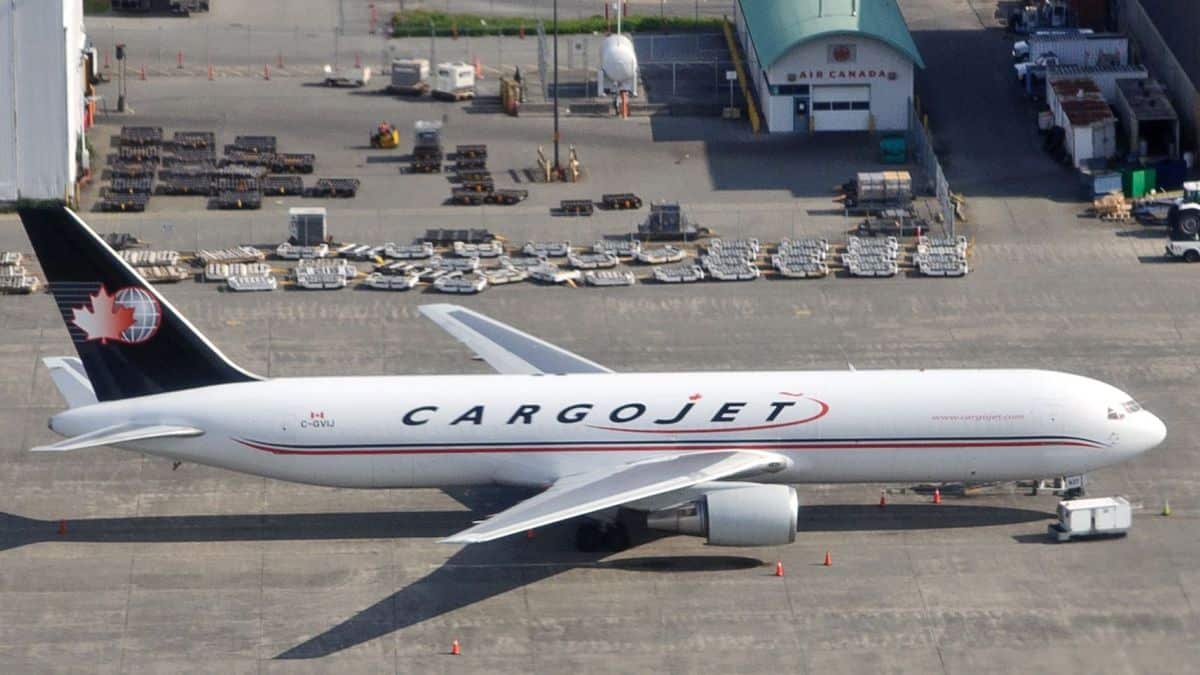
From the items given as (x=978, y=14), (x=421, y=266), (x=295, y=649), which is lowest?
(x=295, y=649)

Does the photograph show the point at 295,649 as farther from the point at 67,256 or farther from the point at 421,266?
the point at 421,266

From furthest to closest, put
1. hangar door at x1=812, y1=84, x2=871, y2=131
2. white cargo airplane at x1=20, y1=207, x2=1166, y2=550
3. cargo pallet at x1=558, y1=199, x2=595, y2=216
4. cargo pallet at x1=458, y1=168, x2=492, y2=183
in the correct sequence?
1. hangar door at x1=812, y1=84, x2=871, y2=131
2. cargo pallet at x1=458, y1=168, x2=492, y2=183
3. cargo pallet at x1=558, y1=199, x2=595, y2=216
4. white cargo airplane at x1=20, y1=207, x2=1166, y2=550

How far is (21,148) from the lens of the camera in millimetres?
100812

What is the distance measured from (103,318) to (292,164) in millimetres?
40873

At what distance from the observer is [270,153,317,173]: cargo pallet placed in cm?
10669

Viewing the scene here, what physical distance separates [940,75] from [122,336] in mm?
63511

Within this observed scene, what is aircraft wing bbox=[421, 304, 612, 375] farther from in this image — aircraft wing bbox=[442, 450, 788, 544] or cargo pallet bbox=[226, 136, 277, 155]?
cargo pallet bbox=[226, 136, 277, 155]

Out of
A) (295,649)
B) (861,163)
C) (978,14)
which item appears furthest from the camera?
(978,14)

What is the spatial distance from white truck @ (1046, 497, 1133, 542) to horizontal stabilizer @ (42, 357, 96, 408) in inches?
1125

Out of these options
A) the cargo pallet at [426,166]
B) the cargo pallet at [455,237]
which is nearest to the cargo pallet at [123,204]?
the cargo pallet at [426,166]

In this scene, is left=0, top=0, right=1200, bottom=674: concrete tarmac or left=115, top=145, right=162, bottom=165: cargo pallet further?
left=115, top=145, right=162, bottom=165: cargo pallet

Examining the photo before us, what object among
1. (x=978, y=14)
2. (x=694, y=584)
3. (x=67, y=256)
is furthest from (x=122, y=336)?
(x=978, y=14)

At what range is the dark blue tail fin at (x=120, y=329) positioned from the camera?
66.1 meters

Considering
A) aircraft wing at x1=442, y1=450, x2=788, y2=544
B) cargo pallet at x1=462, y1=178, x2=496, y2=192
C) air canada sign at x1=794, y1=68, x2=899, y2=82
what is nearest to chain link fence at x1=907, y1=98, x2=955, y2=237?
air canada sign at x1=794, y1=68, x2=899, y2=82
